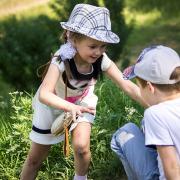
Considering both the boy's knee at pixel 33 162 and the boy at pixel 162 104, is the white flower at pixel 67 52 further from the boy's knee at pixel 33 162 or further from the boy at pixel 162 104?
the boy's knee at pixel 33 162

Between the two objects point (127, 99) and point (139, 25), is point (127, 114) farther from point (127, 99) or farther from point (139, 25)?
point (139, 25)

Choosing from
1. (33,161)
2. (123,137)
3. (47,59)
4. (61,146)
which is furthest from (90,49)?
(47,59)

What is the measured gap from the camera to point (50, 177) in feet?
12.9

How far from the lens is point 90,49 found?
3287mm

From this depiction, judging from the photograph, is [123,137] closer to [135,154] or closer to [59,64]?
[135,154]

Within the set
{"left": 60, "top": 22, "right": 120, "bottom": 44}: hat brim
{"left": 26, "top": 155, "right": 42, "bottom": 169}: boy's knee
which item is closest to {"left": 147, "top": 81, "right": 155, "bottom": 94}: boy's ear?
{"left": 60, "top": 22, "right": 120, "bottom": 44}: hat brim

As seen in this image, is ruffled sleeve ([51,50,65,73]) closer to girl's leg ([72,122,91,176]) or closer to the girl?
the girl

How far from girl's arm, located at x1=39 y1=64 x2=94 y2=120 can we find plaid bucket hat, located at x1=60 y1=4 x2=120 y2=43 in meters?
0.26

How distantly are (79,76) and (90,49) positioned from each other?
0.19 meters

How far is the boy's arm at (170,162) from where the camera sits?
272 centimetres

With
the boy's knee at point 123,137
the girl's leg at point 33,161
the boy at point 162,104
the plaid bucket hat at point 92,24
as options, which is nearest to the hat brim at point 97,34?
the plaid bucket hat at point 92,24

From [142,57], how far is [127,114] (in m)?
1.26

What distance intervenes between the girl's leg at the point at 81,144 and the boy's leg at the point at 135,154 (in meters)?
0.17

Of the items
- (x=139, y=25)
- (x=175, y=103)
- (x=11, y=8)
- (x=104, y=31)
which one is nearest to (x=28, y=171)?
(x=104, y=31)
